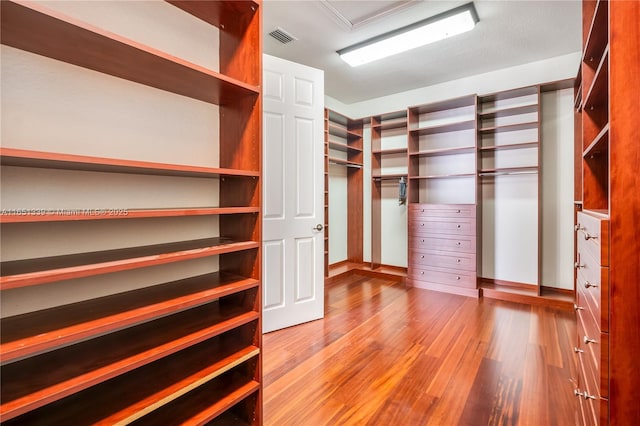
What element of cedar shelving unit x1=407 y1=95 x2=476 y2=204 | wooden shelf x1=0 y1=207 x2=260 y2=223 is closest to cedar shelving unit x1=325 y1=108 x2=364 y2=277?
cedar shelving unit x1=407 y1=95 x2=476 y2=204

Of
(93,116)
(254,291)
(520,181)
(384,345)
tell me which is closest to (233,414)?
(254,291)

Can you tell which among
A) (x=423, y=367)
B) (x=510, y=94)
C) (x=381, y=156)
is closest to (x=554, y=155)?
(x=510, y=94)

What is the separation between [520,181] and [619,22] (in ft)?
10.3

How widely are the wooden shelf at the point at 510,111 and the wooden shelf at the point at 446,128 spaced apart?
0.16m

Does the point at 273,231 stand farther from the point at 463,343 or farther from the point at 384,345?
the point at 463,343

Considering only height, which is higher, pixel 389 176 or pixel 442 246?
pixel 389 176

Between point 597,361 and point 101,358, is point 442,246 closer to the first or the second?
point 597,361

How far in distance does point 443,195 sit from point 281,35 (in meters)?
2.90

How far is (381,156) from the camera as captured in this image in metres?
4.70

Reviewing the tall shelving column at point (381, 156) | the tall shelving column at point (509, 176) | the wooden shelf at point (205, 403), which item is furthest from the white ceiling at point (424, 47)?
the wooden shelf at point (205, 403)

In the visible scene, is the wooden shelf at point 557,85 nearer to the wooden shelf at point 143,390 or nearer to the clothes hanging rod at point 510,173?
the clothes hanging rod at point 510,173

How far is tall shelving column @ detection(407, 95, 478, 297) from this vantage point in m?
3.62

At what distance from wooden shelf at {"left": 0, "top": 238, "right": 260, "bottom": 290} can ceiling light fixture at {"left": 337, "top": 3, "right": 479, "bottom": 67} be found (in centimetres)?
Result: 255

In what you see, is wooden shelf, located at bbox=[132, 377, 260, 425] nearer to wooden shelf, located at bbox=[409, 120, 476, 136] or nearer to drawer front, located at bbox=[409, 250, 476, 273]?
drawer front, located at bbox=[409, 250, 476, 273]
